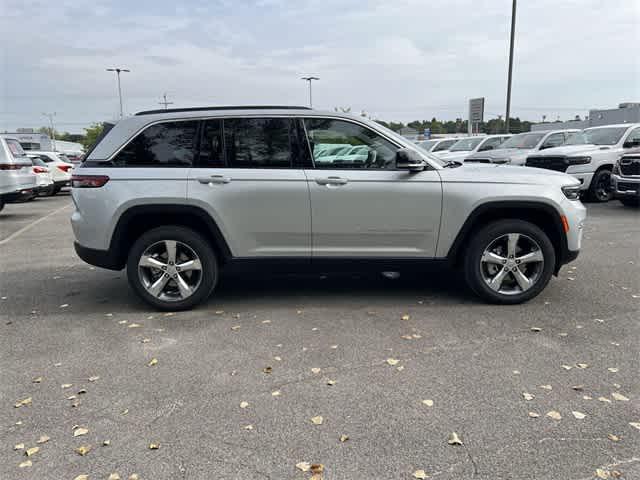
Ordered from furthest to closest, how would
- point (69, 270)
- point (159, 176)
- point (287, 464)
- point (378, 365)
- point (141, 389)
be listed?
point (69, 270) < point (159, 176) < point (378, 365) < point (141, 389) < point (287, 464)

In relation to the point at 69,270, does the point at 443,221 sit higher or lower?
higher

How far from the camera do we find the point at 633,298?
5.32 m

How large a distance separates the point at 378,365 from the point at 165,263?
2319 millimetres

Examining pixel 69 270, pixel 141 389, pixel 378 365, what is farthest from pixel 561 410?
pixel 69 270

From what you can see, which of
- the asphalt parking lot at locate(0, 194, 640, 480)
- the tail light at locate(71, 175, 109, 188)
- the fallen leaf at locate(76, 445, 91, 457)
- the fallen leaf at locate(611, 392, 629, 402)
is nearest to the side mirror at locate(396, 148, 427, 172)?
the asphalt parking lot at locate(0, 194, 640, 480)

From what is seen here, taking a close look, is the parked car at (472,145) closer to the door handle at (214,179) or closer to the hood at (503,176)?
the hood at (503,176)

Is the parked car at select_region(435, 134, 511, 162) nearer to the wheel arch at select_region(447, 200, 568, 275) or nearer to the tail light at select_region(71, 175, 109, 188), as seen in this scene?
the wheel arch at select_region(447, 200, 568, 275)

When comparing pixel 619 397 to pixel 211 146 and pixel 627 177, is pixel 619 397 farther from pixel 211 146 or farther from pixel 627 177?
pixel 627 177

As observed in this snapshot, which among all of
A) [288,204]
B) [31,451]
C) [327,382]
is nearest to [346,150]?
[288,204]

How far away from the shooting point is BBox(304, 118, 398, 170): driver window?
16.1 feet

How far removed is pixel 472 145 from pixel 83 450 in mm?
19272

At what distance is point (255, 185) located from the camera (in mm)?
4793

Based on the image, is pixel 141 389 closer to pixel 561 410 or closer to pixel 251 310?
pixel 251 310

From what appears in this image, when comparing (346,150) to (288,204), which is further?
(346,150)
